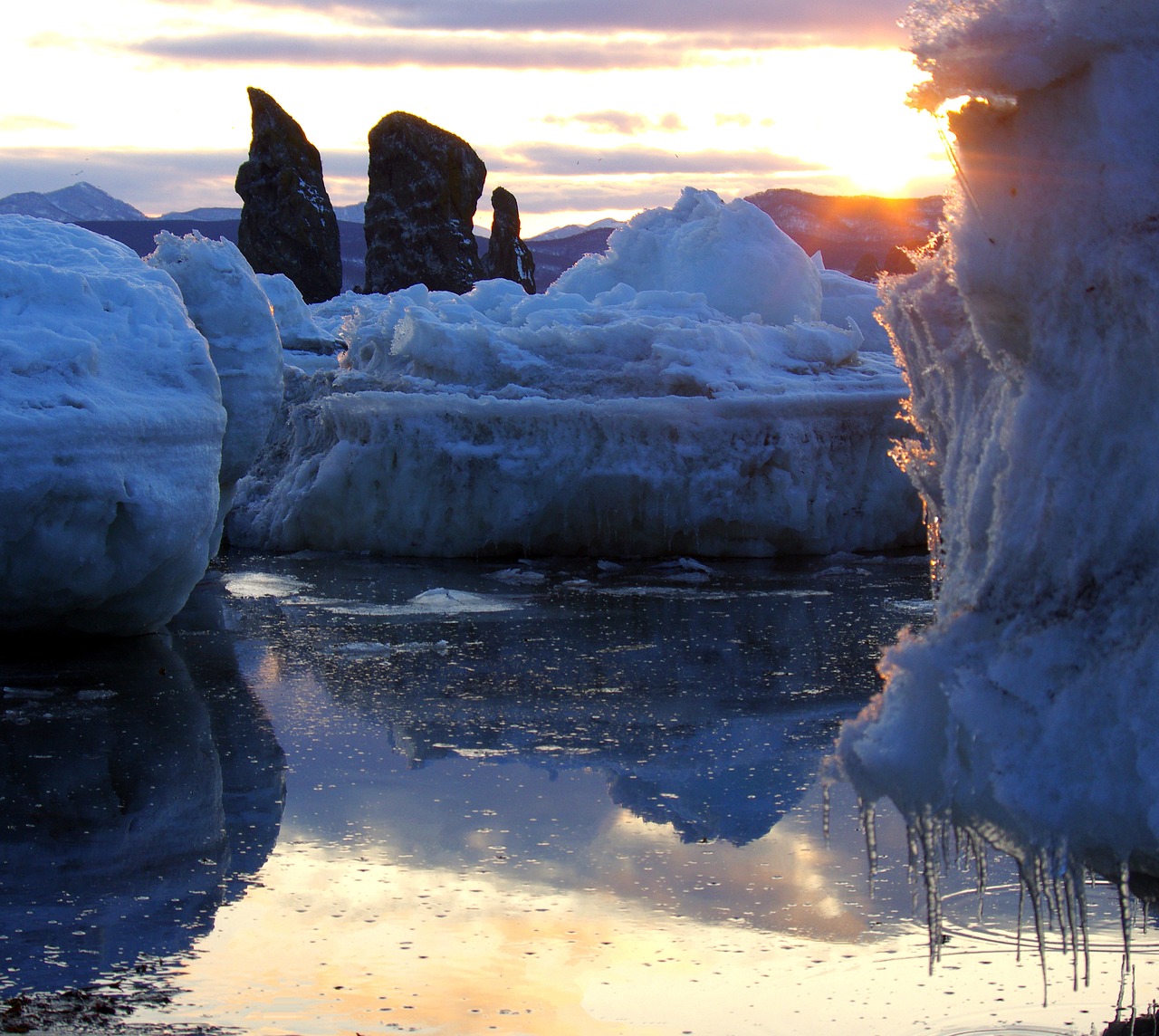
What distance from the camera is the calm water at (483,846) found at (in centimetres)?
330

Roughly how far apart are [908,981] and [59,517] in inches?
172

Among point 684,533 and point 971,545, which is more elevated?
point 971,545

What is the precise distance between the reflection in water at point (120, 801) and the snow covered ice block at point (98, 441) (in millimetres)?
336

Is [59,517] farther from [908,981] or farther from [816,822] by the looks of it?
[908,981]

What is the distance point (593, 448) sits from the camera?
34.9ft

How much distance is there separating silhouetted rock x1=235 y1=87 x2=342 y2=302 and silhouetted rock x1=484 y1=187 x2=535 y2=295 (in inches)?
224

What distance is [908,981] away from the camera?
3.36 metres

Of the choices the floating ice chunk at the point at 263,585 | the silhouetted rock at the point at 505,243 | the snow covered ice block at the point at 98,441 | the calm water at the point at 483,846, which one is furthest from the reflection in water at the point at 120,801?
the silhouetted rock at the point at 505,243

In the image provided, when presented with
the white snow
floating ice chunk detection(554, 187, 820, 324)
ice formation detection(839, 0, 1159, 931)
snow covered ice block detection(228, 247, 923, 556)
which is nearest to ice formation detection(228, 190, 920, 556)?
snow covered ice block detection(228, 247, 923, 556)

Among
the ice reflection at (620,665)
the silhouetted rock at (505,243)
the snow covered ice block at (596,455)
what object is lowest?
the ice reflection at (620,665)

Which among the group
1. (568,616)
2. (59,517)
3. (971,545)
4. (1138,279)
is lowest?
(568,616)

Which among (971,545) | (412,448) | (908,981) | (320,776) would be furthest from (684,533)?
(971,545)

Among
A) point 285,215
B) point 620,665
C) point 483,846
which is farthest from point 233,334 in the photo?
point 285,215

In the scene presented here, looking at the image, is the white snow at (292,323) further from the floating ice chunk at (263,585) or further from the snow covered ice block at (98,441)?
the snow covered ice block at (98,441)
